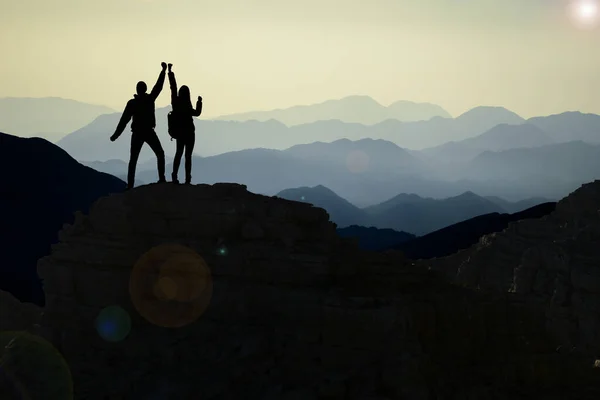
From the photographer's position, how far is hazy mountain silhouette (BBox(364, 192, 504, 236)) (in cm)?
12588

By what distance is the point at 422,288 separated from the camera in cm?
1405

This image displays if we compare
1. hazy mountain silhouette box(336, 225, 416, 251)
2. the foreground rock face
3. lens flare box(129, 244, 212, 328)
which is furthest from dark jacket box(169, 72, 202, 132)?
hazy mountain silhouette box(336, 225, 416, 251)

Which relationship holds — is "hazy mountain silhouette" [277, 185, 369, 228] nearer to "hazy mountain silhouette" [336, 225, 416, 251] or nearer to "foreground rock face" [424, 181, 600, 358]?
"hazy mountain silhouette" [336, 225, 416, 251]

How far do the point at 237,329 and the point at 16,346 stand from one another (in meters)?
3.68

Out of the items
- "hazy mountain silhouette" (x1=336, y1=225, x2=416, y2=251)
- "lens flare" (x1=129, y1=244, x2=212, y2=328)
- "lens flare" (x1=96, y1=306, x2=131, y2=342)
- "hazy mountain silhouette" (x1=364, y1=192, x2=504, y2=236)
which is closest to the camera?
"lens flare" (x1=129, y1=244, x2=212, y2=328)

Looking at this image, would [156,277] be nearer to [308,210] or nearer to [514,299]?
[308,210]

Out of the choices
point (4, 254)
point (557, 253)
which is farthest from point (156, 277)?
point (4, 254)

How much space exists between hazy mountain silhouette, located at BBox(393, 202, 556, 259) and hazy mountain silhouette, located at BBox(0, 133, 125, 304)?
33.1 m

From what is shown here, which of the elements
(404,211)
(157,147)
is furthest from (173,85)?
(404,211)

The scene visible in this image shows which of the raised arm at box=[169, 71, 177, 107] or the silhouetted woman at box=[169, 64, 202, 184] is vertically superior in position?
the raised arm at box=[169, 71, 177, 107]

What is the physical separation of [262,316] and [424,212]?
4813 inches

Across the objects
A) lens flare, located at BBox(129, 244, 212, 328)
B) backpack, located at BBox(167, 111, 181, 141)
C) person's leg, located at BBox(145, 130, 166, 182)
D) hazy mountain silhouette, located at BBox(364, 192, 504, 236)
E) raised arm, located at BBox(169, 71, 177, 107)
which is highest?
hazy mountain silhouette, located at BBox(364, 192, 504, 236)

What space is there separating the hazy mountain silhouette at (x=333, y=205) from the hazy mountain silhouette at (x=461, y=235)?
162 ft

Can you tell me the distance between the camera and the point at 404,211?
133500mm
